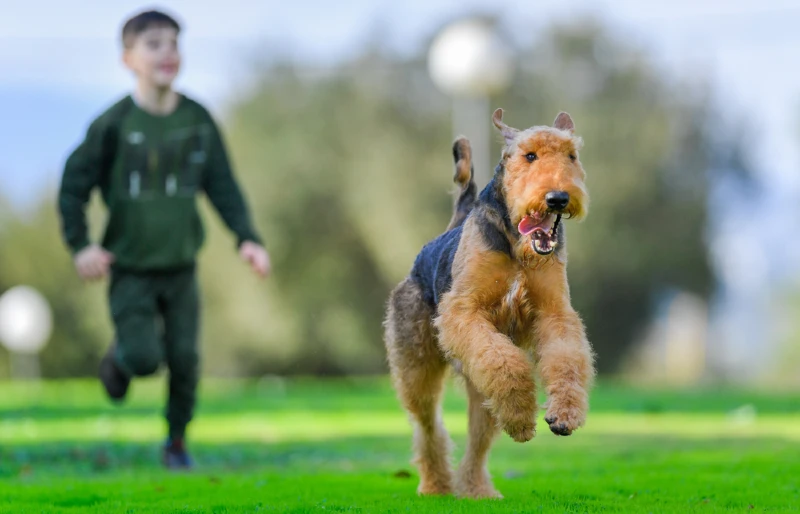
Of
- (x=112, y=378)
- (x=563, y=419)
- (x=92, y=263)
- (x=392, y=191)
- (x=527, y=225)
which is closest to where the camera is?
(x=563, y=419)

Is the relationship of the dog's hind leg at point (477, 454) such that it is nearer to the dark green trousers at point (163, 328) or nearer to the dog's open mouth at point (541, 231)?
the dog's open mouth at point (541, 231)

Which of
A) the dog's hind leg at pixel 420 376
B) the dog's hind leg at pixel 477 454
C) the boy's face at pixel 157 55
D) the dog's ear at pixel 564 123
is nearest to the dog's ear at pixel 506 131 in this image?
the dog's ear at pixel 564 123

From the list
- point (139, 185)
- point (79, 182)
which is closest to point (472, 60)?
point (139, 185)

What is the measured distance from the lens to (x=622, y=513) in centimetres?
460

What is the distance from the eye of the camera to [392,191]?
83.2 feet

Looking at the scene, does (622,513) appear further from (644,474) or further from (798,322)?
(798,322)

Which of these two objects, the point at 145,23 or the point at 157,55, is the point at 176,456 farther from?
the point at 145,23

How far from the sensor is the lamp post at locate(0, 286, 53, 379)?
1126 inches

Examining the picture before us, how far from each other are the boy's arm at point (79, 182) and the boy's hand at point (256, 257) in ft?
3.42

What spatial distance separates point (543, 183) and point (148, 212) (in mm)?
3839

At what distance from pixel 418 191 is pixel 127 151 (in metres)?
18.0

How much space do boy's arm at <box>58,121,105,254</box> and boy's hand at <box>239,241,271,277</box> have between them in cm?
104

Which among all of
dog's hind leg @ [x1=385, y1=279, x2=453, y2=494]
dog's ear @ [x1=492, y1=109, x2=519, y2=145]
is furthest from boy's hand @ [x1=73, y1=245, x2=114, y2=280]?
dog's ear @ [x1=492, y1=109, x2=519, y2=145]

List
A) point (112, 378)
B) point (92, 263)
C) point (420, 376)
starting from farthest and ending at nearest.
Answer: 1. point (112, 378)
2. point (92, 263)
3. point (420, 376)
